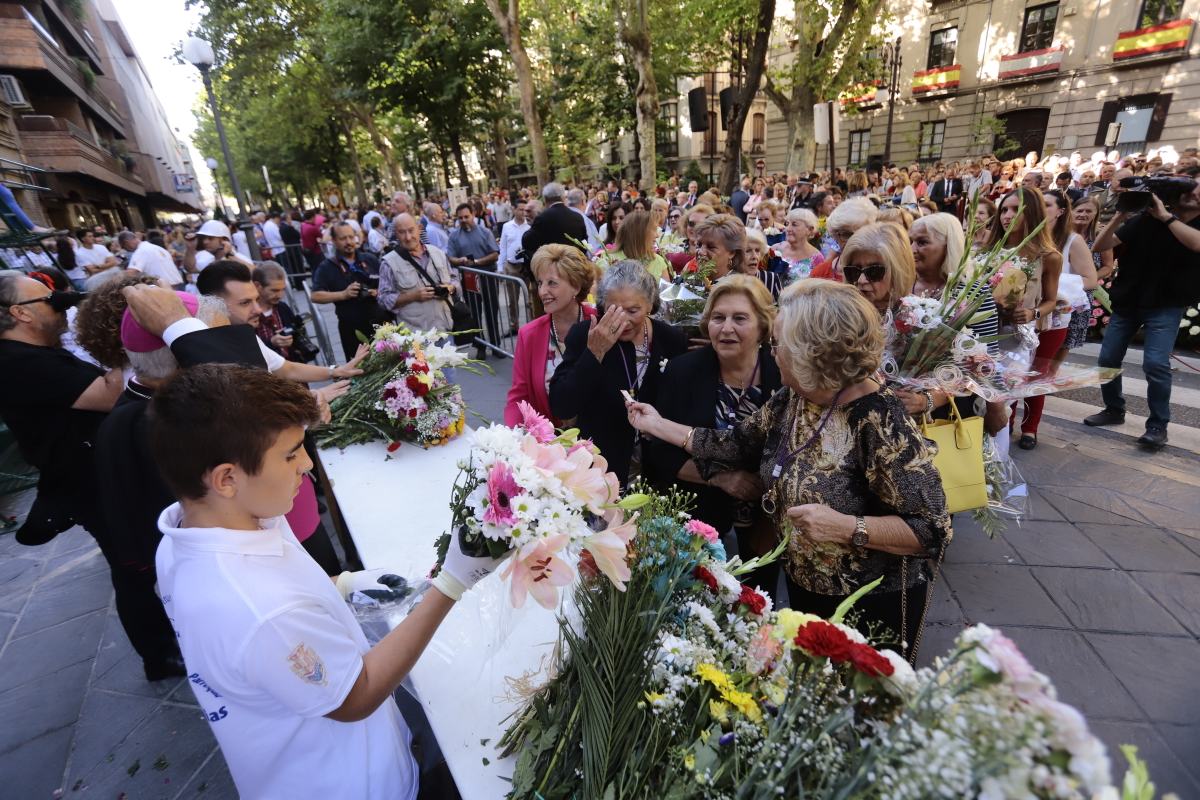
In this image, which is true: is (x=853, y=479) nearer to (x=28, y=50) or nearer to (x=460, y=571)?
(x=460, y=571)

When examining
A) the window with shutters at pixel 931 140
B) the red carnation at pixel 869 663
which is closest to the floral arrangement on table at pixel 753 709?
the red carnation at pixel 869 663

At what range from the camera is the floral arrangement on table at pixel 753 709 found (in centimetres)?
84

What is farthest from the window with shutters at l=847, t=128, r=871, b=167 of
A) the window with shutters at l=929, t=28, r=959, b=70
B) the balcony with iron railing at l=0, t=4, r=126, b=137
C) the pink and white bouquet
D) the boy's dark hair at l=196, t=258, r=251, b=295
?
the balcony with iron railing at l=0, t=4, r=126, b=137

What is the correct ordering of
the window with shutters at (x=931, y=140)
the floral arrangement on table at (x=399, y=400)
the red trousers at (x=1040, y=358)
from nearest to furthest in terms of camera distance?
the floral arrangement on table at (x=399, y=400) < the red trousers at (x=1040, y=358) < the window with shutters at (x=931, y=140)

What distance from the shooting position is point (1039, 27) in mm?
22422

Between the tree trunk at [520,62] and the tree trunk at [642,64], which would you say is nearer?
the tree trunk at [642,64]

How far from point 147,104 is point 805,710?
72.9 m

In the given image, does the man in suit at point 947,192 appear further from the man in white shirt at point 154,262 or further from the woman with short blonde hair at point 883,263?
the man in white shirt at point 154,262

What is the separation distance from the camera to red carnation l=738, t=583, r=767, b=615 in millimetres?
1578

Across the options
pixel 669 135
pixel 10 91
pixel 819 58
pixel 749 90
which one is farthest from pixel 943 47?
pixel 10 91

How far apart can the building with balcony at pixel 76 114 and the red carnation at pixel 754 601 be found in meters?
11.4

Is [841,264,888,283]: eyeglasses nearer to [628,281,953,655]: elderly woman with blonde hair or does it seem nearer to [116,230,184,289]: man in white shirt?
[628,281,953,655]: elderly woman with blonde hair

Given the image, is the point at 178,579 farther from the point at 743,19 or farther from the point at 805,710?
the point at 743,19

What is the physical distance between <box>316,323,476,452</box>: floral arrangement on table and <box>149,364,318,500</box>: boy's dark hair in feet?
6.38
